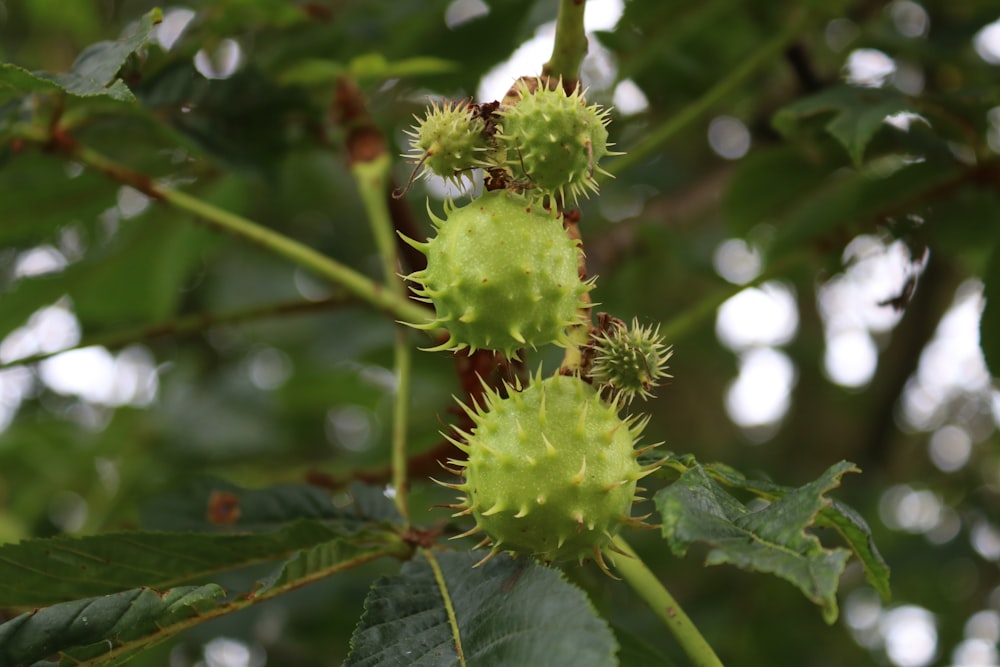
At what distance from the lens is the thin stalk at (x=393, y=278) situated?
1.90m

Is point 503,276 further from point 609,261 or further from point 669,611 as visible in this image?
point 609,261

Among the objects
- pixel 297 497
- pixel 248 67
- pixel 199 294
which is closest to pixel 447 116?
pixel 297 497

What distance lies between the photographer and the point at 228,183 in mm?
3020

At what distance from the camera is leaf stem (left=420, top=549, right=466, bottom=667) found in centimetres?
135

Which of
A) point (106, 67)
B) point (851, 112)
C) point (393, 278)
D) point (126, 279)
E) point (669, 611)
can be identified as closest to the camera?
point (669, 611)

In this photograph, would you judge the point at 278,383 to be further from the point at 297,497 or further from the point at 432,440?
the point at 297,497

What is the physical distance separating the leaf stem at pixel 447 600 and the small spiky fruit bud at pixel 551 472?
15 cm

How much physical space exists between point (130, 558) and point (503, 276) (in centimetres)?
79

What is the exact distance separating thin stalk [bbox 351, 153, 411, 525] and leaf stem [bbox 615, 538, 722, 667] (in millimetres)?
443

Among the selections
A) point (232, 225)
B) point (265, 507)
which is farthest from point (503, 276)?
point (232, 225)

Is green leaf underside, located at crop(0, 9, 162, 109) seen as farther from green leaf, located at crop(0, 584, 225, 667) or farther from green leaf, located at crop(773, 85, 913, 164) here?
green leaf, located at crop(773, 85, 913, 164)

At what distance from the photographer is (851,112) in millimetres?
1907

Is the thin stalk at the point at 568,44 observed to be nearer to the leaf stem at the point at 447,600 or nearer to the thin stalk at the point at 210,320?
the leaf stem at the point at 447,600

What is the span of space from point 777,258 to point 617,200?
1769mm
